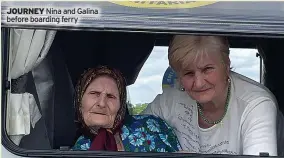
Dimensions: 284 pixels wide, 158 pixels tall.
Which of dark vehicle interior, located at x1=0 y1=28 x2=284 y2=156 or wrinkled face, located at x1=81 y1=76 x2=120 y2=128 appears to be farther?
dark vehicle interior, located at x1=0 y1=28 x2=284 y2=156

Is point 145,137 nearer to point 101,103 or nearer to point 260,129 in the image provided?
point 101,103

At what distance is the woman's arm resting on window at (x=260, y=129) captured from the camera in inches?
142

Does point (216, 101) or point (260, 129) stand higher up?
point (216, 101)

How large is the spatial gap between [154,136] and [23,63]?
79 cm

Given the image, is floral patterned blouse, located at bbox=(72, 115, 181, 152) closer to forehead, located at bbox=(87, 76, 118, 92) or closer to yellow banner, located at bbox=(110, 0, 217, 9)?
forehead, located at bbox=(87, 76, 118, 92)

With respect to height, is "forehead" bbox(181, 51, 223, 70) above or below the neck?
above

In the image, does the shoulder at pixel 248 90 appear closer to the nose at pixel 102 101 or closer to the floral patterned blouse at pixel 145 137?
the floral patterned blouse at pixel 145 137

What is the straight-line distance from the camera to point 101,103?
3783 mm

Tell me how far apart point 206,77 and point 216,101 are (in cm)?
15

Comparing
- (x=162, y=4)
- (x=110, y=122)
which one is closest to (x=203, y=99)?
(x=110, y=122)


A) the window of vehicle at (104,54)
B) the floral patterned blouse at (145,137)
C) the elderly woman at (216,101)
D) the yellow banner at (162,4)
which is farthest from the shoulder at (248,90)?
the yellow banner at (162,4)

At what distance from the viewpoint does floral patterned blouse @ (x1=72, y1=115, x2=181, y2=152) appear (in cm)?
381

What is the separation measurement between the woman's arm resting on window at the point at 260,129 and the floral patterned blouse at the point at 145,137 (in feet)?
1.29

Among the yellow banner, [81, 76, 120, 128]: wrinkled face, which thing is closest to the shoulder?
[81, 76, 120, 128]: wrinkled face
